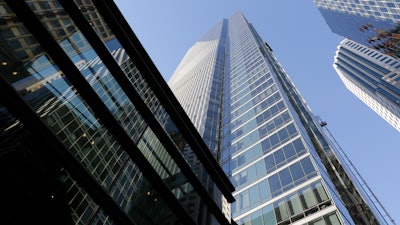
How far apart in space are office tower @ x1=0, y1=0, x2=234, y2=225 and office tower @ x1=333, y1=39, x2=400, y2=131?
10291 centimetres

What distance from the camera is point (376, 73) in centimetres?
11094

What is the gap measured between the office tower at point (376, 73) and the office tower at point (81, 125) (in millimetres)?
102909

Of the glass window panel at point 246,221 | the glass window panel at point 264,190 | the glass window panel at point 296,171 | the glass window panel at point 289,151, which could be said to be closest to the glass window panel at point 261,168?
the glass window panel at point 264,190

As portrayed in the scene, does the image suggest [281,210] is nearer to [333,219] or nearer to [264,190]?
[264,190]

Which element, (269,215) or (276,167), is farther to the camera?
(276,167)

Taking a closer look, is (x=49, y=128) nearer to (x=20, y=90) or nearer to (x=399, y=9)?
(x=20, y=90)

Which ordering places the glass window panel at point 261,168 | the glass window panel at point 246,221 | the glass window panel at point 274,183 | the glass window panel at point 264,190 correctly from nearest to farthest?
the glass window panel at point 246,221 < the glass window panel at point 274,183 < the glass window panel at point 264,190 < the glass window panel at point 261,168

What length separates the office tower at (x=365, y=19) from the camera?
8368 cm

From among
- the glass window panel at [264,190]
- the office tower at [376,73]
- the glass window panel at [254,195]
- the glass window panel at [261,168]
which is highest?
the glass window panel at [261,168]

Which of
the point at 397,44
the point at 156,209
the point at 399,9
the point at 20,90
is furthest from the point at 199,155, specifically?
the point at 399,9

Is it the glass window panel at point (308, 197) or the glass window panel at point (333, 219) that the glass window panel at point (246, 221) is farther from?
the glass window panel at point (333, 219)

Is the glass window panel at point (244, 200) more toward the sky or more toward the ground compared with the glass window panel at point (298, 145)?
more toward the ground

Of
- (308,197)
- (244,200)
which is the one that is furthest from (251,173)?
(308,197)

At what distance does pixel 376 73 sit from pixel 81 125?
12354 cm
